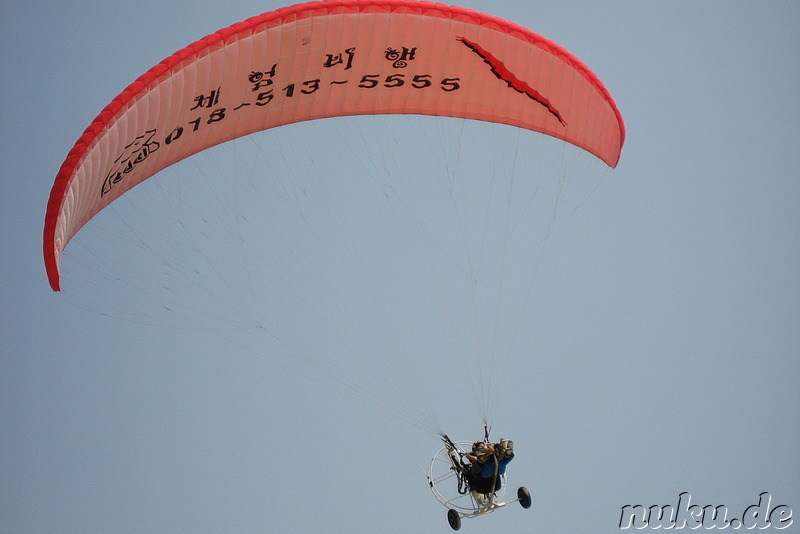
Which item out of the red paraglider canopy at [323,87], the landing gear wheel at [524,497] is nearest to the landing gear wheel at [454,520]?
the landing gear wheel at [524,497]

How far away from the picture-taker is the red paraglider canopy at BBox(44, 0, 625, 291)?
1898cm

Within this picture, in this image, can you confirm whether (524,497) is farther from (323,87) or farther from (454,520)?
(323,87)

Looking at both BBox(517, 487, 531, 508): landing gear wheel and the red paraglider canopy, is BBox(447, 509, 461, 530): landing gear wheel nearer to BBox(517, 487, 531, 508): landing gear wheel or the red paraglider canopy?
BBox(517, 487, 531, 508): landing gear wheel

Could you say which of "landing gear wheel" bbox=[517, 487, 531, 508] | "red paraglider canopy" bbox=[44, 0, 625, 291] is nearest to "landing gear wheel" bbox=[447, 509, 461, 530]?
"landing gear wheel" bbox=[517, 487, 531, 508]

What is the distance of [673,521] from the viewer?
23.9m

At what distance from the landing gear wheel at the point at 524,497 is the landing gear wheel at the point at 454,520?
1.03 meters

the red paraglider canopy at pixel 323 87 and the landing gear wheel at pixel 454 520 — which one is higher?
the red paraglider canopy at pixel 323 87

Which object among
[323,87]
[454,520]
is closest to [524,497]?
[454,520]

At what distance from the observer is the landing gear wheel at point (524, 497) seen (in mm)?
20328

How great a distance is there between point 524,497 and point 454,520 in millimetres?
1186

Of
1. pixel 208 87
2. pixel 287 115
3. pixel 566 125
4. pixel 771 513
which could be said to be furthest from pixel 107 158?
pixel 771 513

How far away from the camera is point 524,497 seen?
802 inches

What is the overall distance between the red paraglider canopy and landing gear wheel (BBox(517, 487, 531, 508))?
20.1ft

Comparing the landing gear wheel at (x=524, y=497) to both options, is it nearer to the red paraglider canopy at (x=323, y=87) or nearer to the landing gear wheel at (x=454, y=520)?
the landing gear wheel at (x=454, y=520)
